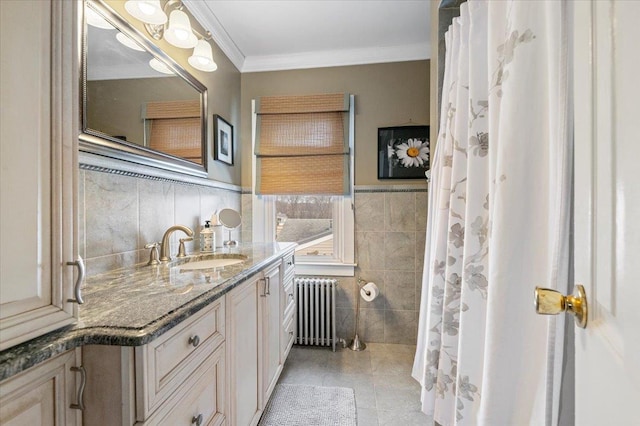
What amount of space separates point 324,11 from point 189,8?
87 cm

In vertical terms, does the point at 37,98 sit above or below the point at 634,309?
above

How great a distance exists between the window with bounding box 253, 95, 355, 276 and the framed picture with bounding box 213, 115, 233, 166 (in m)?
0.25

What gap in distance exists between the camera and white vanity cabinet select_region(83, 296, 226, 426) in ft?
2.13

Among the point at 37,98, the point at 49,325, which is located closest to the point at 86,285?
the point at 49,325

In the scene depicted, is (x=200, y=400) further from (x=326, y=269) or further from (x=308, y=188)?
(x=308, y=188)

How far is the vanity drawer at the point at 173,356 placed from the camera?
0.66m

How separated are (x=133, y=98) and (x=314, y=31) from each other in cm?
144

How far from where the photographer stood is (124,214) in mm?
1294

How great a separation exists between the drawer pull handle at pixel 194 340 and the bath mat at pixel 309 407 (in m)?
1.03

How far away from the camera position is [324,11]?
6.39 feet

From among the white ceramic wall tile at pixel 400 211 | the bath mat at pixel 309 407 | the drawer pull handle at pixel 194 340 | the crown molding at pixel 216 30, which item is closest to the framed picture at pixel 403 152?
the white ceramic wall tile at pixel 400 211

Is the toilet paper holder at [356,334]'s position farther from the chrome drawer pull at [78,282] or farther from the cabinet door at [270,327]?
the chrome drawer pull at [78,282]

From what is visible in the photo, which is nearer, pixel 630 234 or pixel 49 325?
pixel 630 234

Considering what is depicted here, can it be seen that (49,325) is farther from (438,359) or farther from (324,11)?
(324,11)
